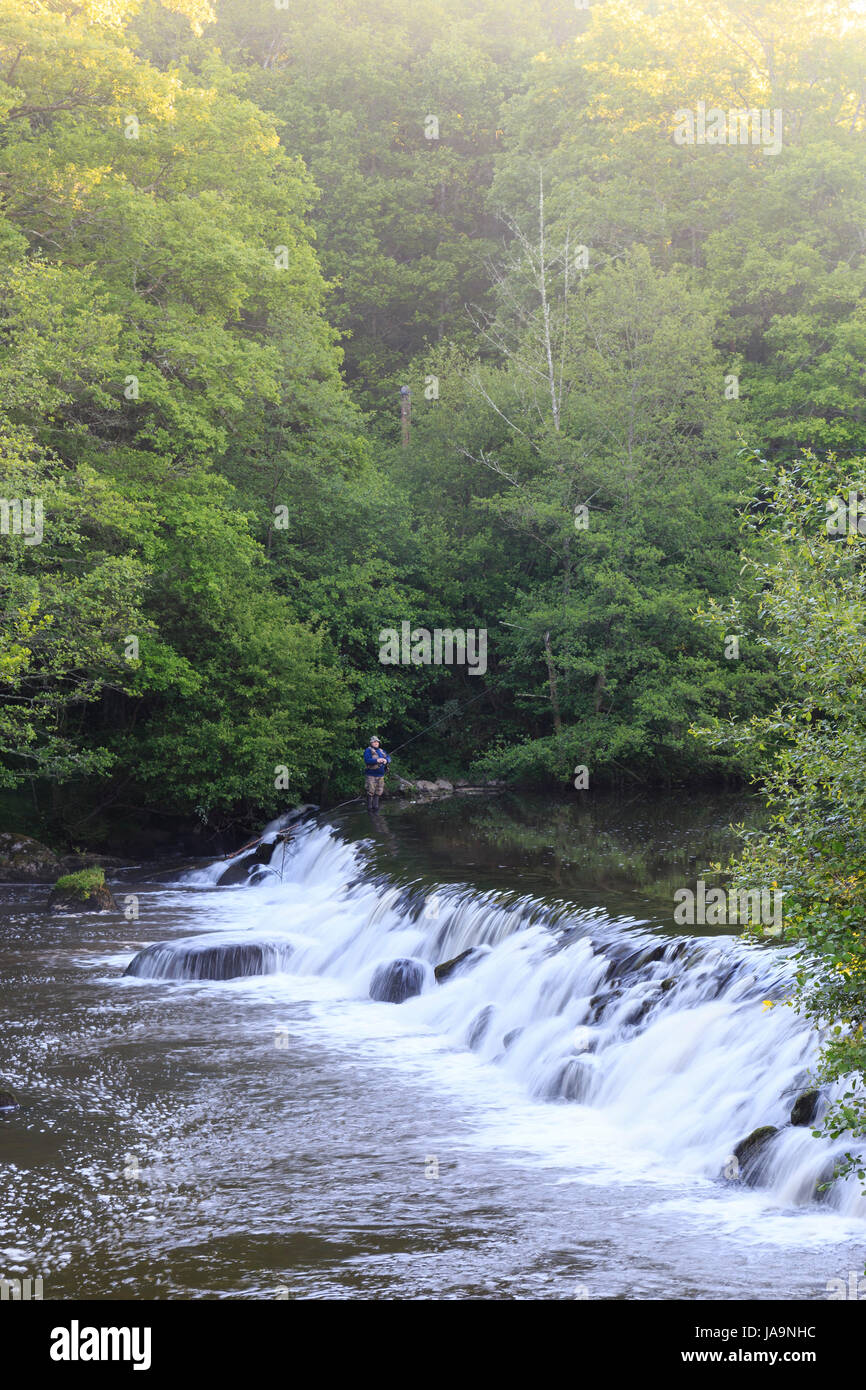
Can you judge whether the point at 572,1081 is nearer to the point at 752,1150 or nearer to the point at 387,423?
the point at 752,1150

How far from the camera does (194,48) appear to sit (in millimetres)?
48094

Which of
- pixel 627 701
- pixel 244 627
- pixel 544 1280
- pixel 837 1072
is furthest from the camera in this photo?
pixel 627 701

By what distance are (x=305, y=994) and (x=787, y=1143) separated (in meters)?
8.66

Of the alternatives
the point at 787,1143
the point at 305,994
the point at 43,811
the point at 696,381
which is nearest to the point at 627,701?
the point at 696,381

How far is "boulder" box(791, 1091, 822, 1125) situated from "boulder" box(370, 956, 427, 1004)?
23.8 feet

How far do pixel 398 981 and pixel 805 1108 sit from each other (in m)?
7.68

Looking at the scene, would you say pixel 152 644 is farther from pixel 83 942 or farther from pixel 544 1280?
pixel 544 1280

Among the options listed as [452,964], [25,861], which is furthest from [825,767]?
[25,861]

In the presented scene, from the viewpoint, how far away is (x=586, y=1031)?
13.6 metres

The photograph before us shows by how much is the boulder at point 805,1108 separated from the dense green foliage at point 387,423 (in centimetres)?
1263

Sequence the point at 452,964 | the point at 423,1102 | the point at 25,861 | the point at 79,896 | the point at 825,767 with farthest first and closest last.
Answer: the point at 25,861
the point at 79,896
the point at 452,964
the point at 423,1102
the point at 825,767

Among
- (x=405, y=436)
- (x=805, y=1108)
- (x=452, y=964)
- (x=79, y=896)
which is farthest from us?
(x=405, y=436)

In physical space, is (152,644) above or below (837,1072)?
above

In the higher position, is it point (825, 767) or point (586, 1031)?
point (825, 767)
